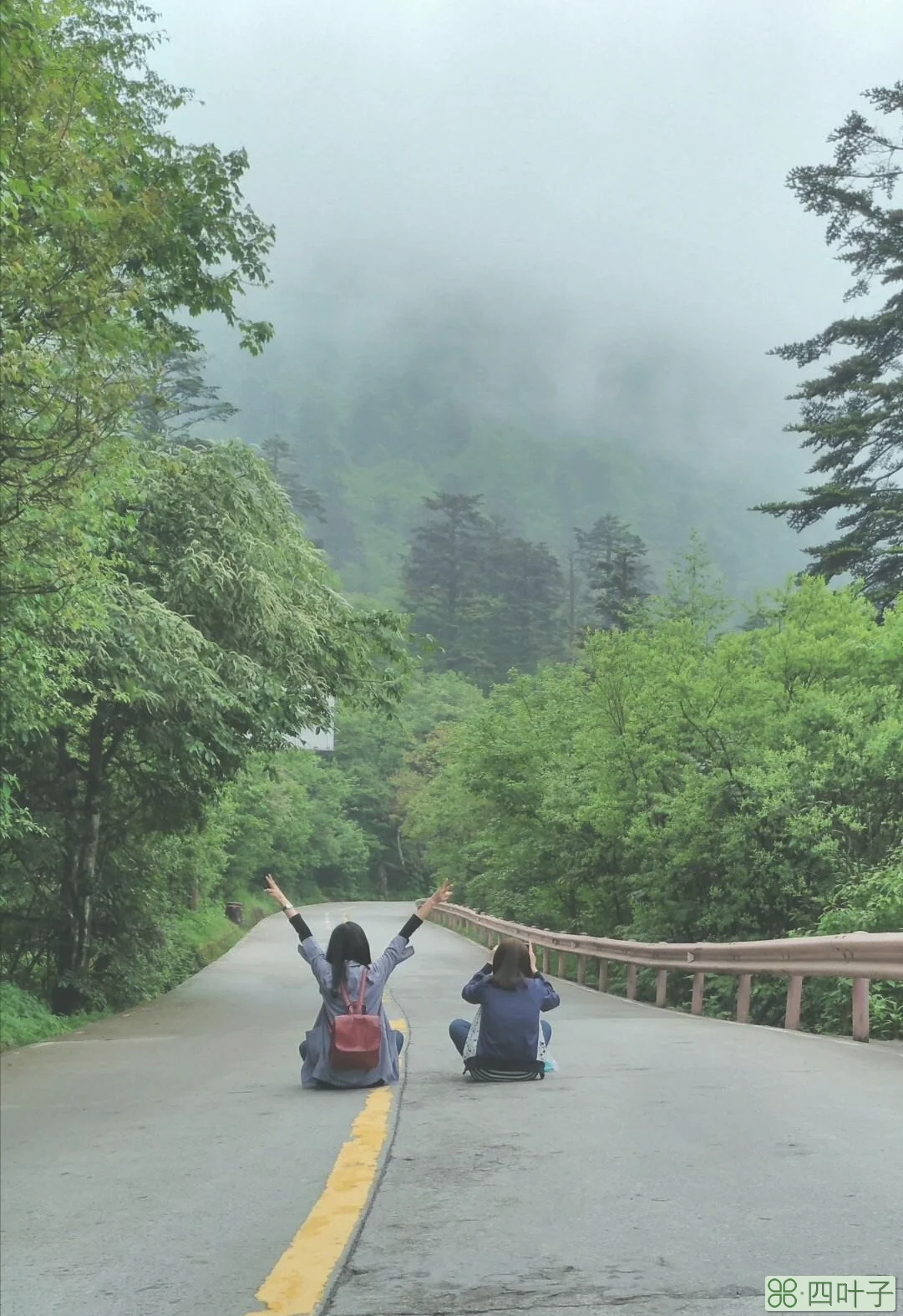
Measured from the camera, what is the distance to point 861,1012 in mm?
11906

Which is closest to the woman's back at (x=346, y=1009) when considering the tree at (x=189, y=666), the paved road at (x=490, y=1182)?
the paved road at (x=490, y=1182)

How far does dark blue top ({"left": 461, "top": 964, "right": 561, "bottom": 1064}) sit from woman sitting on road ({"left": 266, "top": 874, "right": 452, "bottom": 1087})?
1.97 ft

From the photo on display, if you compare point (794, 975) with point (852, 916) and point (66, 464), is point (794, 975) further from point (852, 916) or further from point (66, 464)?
point (66, 464)

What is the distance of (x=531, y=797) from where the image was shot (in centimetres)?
3581

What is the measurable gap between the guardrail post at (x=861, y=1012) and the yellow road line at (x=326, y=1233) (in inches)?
229

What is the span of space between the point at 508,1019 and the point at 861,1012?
13.9ft

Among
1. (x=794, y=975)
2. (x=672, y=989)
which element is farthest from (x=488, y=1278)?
(x=672, y=989)

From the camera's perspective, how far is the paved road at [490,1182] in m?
4.50

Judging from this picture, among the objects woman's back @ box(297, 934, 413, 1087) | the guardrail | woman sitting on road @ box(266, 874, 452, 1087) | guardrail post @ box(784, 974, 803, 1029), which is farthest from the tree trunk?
woman sitting on road @ box(266, 874, 452, 1087)

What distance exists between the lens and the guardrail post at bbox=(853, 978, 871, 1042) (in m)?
11.9

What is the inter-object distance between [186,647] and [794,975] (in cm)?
775

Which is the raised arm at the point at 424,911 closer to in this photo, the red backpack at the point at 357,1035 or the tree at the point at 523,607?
the red backpack at the point at 357,1035

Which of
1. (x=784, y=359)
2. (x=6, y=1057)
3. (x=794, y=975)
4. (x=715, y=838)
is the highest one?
(x=784, y=359)
